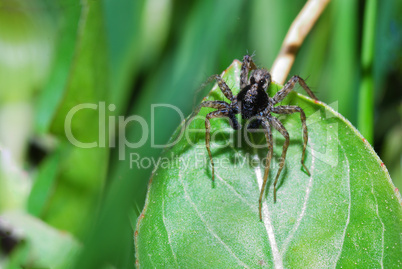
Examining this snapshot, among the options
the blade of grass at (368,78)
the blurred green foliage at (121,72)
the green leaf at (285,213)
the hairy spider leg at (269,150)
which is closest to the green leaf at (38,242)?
the blurred green foliage at (121,72)

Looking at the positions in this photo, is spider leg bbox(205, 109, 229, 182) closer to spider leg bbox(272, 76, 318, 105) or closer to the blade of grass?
spider leg bbox(272, 76, 318, 105)

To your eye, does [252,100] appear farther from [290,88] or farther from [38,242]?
[38,242]

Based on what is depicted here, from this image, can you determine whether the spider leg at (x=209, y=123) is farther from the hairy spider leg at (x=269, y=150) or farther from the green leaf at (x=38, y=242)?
the green leaf at (x=38, y=242)

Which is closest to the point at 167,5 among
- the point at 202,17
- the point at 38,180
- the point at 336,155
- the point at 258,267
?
the point at 202,17

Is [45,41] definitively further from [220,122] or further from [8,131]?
[220,122]

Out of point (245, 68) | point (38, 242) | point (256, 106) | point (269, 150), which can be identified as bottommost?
point (38, 242)

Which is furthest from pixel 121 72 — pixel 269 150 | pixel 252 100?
pixel 269 150
